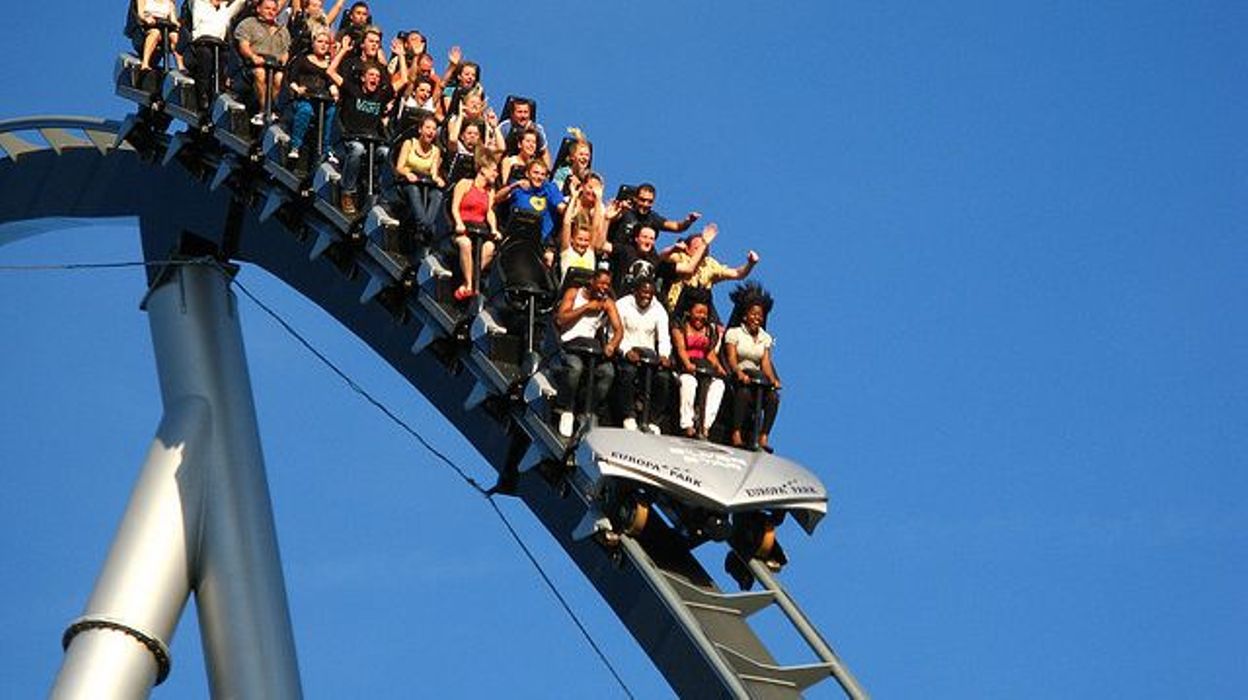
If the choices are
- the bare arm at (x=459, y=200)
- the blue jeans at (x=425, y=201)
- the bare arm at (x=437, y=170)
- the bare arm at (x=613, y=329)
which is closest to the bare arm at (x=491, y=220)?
the bare arm at (x=459, y=200)

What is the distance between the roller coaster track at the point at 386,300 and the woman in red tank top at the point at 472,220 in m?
0.16

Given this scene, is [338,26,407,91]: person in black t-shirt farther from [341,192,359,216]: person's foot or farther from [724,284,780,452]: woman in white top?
[724,284,780,452]: woman in white top

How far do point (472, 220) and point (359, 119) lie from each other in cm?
118

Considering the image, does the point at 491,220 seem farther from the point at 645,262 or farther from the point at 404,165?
the point at 645,262

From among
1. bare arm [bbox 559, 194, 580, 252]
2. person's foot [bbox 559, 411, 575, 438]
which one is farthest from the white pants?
bare arm [bbox 559, 194, 580, 252]

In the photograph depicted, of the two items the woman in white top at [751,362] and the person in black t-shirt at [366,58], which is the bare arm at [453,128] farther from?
the woman in white top at [751,362]

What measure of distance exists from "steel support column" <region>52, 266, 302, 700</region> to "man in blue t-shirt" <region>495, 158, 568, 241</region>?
2.04 metres

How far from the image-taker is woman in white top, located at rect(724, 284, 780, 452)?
16.0 meters

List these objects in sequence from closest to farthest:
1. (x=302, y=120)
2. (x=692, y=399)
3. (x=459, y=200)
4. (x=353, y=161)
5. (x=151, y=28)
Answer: (x=692, y=399), (x=459, y=200), (x=353, y=161), (x=302, y=120), (x=151, y=28)

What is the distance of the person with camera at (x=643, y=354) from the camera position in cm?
1555

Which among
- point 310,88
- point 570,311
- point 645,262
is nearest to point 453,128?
point 310,88

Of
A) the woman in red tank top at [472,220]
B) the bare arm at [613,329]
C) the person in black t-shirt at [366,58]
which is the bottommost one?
the bare arm at [613,329]

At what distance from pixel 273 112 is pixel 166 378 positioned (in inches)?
69.1

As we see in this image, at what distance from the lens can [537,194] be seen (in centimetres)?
1714
